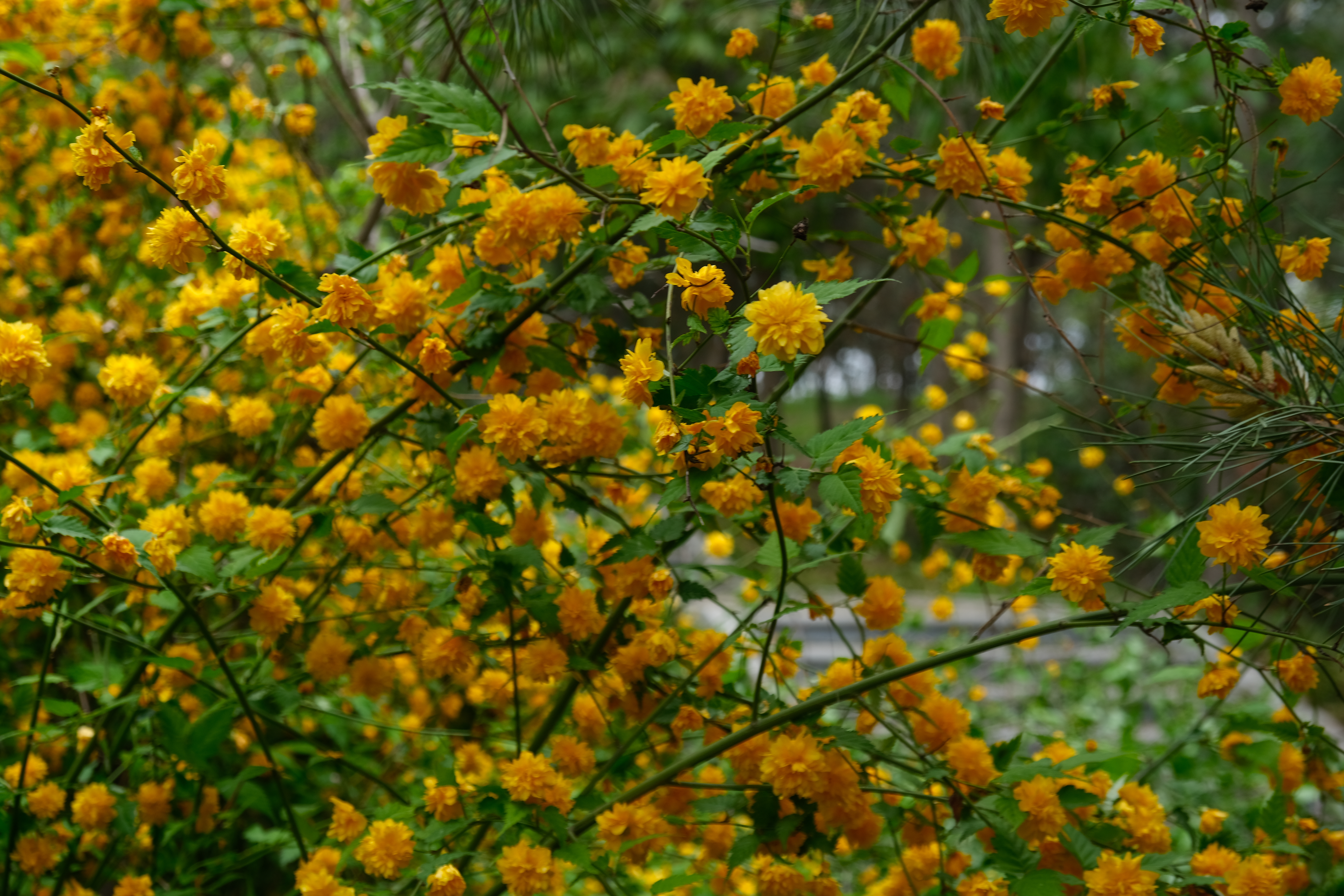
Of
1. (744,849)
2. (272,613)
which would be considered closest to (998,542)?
(744,849)

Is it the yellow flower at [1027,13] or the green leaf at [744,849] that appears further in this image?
the green leaf at [744,849]

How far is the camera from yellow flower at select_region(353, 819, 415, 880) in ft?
3.40

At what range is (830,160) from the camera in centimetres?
108

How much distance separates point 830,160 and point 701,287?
357 mm

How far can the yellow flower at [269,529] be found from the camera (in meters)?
1.17

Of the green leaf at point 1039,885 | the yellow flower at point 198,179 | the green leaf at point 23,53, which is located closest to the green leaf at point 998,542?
the green leaf at point 1039,885

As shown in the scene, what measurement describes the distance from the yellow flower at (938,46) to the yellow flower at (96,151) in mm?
919

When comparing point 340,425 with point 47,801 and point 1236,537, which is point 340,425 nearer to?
point 47,801

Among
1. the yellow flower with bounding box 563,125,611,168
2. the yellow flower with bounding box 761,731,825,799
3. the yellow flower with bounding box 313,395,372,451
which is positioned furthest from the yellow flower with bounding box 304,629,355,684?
the yellow flower with bounding box 563,125,611,168

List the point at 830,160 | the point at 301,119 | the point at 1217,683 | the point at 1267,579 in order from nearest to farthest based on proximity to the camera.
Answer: the point at 1267,579 → the point at 830,160 → the point at 1217,683 → the point at 301,119

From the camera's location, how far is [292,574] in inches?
55.7

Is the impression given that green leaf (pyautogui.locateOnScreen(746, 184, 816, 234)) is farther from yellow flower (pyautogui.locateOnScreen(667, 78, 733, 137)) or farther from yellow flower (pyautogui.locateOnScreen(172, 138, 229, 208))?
yellow flower (pyautogui.locateOnScreen(172, 138, 229, 208))

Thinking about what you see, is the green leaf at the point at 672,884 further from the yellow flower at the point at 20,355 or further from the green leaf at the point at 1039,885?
the yellow flower at the point at 20,355

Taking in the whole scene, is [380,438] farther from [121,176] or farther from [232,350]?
[121,176]
